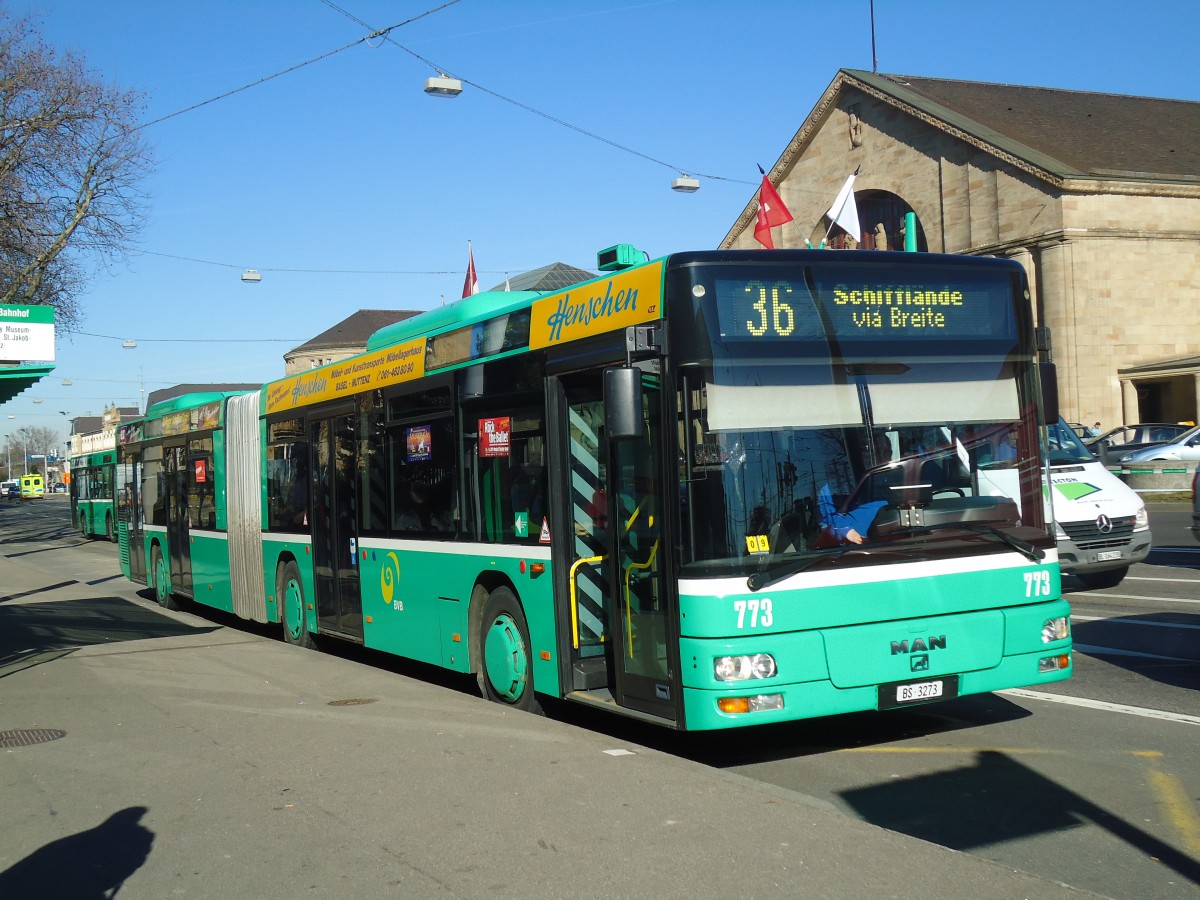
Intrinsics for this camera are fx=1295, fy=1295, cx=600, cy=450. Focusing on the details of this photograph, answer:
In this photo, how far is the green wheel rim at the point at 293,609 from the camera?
14.0 meters

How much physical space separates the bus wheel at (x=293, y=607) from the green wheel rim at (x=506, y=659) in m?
4.74

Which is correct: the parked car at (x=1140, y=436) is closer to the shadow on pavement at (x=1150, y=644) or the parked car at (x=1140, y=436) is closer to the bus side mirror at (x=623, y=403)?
the shadow on pavement at (x=1150, y=644)

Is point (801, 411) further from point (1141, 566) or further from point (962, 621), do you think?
point (1141, 566)

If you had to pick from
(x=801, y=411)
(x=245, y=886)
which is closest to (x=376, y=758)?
(x=245, y=886)

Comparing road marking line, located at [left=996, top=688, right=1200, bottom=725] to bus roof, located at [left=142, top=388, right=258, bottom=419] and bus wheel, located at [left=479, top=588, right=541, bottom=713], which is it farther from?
bus roof, located at [left=142, top=388, right=258, bottom=419]

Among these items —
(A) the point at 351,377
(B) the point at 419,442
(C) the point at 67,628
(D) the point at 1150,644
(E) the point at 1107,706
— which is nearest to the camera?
(E) the point at 1107,706

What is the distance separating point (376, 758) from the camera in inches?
298

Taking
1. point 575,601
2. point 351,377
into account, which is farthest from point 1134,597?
point 351,377

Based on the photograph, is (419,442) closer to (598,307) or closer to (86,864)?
(598,307)

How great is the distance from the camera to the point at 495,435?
9.38m

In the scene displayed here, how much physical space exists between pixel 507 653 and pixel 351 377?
4093 mm

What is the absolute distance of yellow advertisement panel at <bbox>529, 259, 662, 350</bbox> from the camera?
7488mm

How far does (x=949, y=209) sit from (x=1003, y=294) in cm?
4584

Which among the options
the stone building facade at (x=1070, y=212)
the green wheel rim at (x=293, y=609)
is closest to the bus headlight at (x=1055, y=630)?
the green wheel rim at (x=293, y=609)
